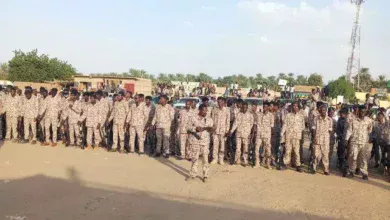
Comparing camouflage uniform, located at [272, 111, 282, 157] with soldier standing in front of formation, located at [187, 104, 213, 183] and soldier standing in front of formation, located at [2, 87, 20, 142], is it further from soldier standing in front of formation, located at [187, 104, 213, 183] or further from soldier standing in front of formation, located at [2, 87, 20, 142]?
soldier standing in front of formation, located at [2, 87, 20, 142]

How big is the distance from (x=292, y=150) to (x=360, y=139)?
5.77 feet

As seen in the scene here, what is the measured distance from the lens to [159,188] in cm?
793

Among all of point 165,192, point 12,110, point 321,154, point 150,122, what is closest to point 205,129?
point 165,192

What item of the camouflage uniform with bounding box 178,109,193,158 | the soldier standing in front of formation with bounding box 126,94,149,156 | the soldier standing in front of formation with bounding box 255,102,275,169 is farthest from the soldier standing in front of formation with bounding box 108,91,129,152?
the soldier standing in front of formation with bounding box 255,102,275,169

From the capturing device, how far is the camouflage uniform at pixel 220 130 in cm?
1073

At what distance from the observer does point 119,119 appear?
38.9 feet

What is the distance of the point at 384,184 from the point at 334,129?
2.08 meters

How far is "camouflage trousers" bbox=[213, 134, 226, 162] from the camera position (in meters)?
10.7

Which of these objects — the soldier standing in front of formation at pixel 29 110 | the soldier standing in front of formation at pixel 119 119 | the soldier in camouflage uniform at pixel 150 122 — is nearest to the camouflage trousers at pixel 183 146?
the soldier in camouflage uniform at pixel 150 122

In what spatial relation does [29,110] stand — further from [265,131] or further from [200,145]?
[265,131]

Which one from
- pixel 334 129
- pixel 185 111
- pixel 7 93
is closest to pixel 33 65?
pixel 7 93

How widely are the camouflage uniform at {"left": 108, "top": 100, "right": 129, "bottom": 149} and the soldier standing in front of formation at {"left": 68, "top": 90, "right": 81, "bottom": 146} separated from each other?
118 cm

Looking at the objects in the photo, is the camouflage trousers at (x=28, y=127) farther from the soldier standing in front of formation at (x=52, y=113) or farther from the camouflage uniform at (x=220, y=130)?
the camouflage uniform at (x=220, y=130)

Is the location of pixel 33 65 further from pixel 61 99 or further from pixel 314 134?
pixel 314 134
